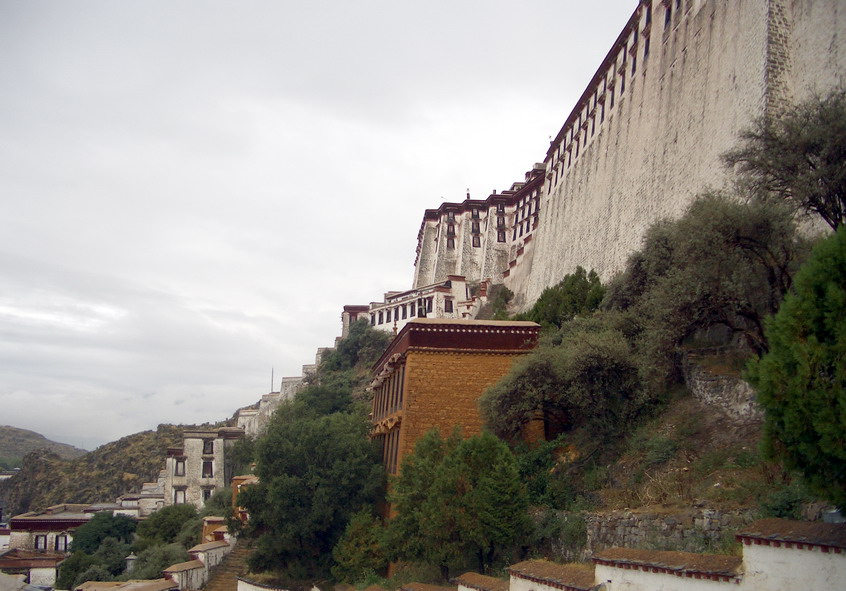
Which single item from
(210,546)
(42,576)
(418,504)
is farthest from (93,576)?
(418,504)

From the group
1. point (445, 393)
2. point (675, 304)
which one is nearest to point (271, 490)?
point (445, 393)

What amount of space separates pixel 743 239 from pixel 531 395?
6.91m

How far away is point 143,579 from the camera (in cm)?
3631

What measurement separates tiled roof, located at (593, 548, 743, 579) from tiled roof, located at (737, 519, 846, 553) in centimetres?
41

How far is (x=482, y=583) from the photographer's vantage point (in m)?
13.6

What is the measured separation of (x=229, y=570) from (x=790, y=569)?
30753 millimetres

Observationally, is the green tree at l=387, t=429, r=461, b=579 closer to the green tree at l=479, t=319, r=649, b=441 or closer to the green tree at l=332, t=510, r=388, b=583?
the green tree at l=479, t=319, r=649, b=441

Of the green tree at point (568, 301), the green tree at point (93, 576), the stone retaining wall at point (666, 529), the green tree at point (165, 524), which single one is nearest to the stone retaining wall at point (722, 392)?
the stone retaining wall at point (666, 529)

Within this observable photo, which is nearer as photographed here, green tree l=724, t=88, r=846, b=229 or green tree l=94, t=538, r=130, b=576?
green tree l=724, t=88, r=846, b=229

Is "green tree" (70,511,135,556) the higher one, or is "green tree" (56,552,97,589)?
"green tree" (70,511,135,556)

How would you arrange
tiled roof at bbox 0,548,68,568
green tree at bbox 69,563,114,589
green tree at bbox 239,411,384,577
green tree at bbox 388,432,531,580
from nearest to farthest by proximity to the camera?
green tree at bbox 388,432,531,580 < green tree at bbox 239,411,384,577 < green tree at bbox 69,563,114,589 < tiled roof at bbox 0,548,68,568

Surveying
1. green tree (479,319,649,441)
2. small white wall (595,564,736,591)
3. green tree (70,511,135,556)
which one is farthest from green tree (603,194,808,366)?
green tree (70,511,135,556)

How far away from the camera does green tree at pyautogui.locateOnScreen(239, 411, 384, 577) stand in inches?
1006

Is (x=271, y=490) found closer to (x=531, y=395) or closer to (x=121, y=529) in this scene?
(x=531, y=395)
